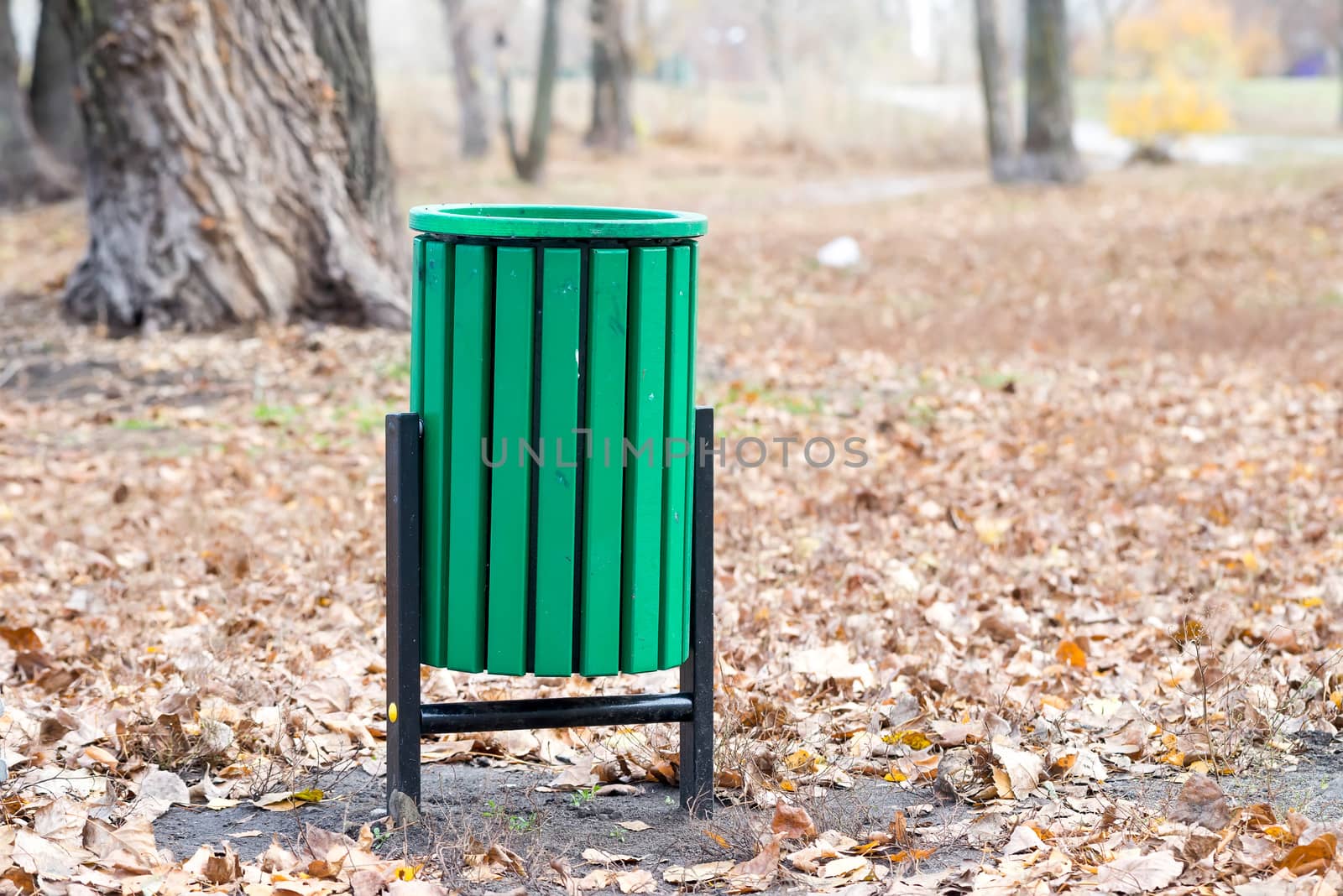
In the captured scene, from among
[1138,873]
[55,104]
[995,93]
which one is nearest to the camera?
[1138,873]

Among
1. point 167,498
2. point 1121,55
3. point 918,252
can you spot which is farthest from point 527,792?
point 1121,55

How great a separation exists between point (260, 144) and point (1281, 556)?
20.8ft

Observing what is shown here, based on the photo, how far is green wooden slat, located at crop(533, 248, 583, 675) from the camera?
9.48ft

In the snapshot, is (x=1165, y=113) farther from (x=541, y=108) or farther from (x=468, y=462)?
(x=468, y=462)

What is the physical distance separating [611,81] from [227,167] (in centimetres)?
2319

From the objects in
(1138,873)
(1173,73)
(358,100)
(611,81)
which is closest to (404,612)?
(1138,873)

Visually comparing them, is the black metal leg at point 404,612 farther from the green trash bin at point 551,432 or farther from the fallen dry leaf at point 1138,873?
the fallen dry leaf at point 1138,873

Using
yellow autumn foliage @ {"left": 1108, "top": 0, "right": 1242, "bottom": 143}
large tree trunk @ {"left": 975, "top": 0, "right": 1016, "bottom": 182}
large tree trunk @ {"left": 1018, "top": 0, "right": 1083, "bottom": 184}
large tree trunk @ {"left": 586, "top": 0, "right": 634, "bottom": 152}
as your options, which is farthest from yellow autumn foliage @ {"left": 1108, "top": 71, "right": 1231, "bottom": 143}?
large tree trunk @ {"left": 586, "top": 0, "right": 634, "bottom": 152}

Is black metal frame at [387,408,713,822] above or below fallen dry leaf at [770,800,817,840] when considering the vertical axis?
above

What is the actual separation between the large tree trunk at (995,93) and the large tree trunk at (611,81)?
35.9 ft

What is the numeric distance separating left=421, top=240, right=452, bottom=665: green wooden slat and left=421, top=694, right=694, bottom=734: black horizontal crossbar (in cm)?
13

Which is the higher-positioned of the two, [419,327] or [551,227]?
[551,227]

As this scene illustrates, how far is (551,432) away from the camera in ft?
9.58

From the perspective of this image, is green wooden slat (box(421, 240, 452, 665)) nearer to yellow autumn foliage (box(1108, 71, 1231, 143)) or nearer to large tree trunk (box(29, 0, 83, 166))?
large tree trunk (box(29, 0, 83, 166))
